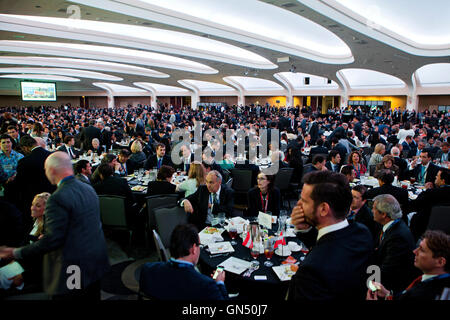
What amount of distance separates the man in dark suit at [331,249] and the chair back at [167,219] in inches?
99.2

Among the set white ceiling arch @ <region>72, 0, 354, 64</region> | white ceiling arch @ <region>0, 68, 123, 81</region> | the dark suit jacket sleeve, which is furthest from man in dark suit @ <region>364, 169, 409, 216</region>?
white ceiling arch @ <region>0, 68, 123, 81</region>

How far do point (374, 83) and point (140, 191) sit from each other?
24.1 metres

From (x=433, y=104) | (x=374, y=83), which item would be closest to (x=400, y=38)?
(x=374, y=83)

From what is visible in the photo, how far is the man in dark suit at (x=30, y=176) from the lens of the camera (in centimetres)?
442

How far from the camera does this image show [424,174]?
5746mm

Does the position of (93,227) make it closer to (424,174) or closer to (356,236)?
(356,236)

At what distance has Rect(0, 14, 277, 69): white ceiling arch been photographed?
1195 centimetres

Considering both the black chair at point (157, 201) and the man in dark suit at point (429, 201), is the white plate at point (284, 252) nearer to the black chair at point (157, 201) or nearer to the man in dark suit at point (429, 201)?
the black chair at point (157, 201)

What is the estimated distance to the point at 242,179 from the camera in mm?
6277

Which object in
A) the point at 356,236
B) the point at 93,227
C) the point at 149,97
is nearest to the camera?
the point at 356,236
